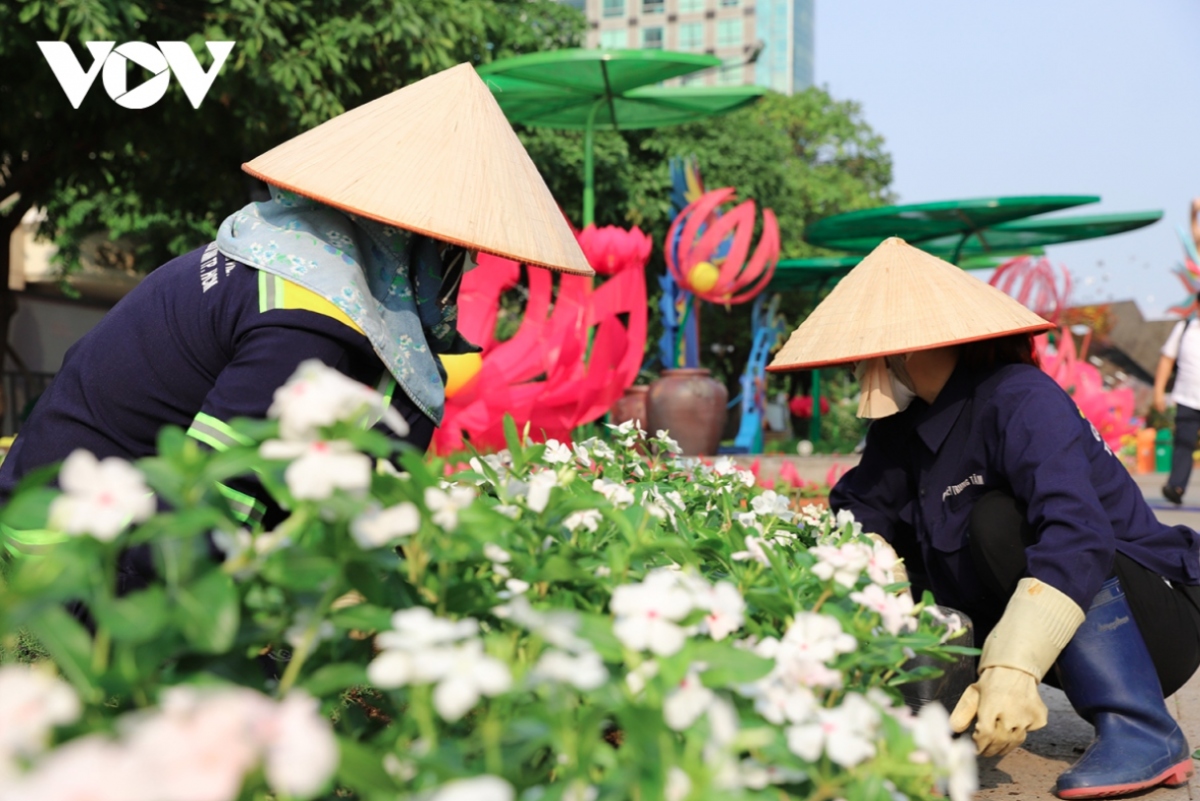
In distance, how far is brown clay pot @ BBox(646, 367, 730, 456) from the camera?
9.18 metres

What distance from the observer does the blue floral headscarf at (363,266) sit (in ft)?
6.11

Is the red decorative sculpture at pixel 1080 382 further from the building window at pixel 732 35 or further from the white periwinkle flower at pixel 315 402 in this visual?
the building window at pixel 732 35

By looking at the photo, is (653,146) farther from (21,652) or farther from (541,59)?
(21,652)

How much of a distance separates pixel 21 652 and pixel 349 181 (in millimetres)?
1671

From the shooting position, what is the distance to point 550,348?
6129mm

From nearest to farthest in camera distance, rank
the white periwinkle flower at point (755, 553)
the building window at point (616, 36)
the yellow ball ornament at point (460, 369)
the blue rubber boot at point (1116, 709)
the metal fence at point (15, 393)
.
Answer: the white periwinkle flower at point (755, 553), the blue rubber boot at point (1116, 709), the yellow ball ornament at point (460, 369), the metal fence at point (15, 393), the building window at point (616, 36)

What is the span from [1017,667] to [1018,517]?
43 cm

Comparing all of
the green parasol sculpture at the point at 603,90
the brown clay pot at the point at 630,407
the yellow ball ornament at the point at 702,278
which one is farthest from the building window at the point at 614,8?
the brown clay pot at the point at 630,407

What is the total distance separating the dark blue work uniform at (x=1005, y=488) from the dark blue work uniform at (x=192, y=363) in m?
1.10

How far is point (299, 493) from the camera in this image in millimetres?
883

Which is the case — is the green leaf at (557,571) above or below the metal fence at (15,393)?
above

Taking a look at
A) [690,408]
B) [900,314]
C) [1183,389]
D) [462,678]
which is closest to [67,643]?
[462,678]

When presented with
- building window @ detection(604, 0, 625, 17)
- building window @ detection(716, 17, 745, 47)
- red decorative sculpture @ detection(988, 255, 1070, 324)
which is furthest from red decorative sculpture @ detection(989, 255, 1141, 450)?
building window @ detection(604, 0, 625, 17)

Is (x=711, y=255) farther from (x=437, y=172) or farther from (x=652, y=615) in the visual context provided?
(x=652, y=615)
